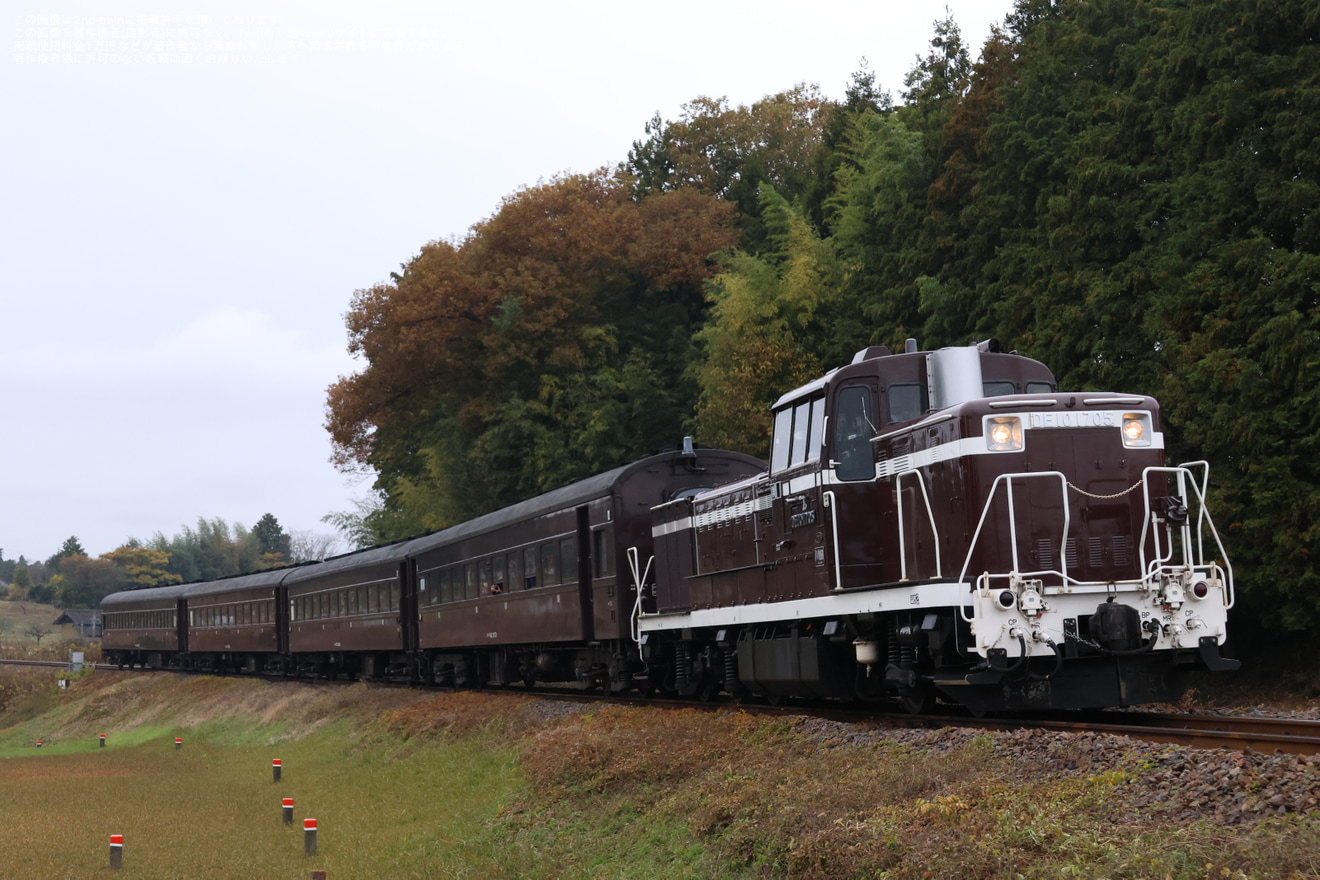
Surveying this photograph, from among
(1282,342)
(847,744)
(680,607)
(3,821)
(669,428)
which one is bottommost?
(3,821)

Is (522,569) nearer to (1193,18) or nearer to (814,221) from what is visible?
(1193,18)

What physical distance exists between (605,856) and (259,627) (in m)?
35.3

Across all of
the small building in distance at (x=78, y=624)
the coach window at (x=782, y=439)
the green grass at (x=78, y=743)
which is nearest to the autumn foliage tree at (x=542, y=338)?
the green grass at (x=78, y=743)

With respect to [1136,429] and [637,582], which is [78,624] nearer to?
[637,582]

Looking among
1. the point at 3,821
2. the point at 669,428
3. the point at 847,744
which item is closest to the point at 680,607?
the point at 847,744

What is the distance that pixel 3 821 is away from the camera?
62.4ft

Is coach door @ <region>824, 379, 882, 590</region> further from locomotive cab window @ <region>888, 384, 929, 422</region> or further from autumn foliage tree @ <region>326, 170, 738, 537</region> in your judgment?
autumn foliage tree @ <region>326, 170, 738, 537</region>

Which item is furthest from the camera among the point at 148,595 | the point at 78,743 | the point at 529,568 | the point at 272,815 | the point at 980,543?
the point at 148,595

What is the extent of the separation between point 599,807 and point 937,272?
681 inches

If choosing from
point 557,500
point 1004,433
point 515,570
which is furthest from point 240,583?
point 1004,433

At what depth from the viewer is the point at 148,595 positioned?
194ft

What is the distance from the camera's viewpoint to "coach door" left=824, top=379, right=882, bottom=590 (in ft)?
41.4

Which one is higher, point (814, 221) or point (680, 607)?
point (814, 221)

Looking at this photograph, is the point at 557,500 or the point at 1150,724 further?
the point at 557,500
